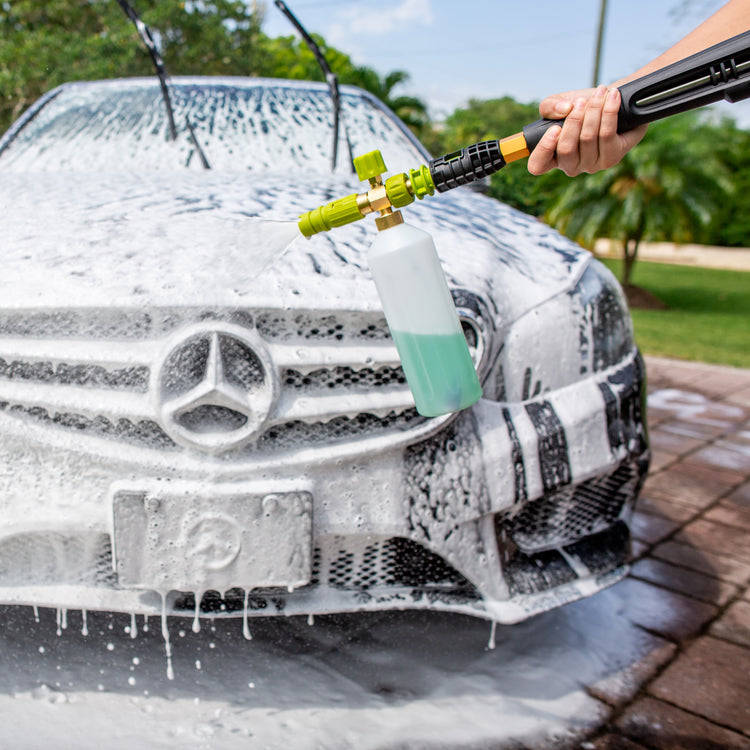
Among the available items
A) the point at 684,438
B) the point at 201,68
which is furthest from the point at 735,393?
the point at 201,68

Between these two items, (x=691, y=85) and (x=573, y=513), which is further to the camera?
(x=573, y=513)

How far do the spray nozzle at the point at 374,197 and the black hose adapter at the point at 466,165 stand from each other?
0.02m

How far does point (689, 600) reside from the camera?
2.43 meters

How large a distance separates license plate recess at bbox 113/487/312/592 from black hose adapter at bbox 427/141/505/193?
71 cm

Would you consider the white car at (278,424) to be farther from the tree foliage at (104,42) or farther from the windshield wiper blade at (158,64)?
the tree foliage at (104,42)

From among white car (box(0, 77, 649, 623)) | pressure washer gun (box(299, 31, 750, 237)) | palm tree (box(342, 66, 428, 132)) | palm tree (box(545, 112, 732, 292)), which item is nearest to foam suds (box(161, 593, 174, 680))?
white car (box(0, 77, 649, 623))

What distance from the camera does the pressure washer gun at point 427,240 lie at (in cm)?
111

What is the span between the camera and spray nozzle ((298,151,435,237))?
1.11 m

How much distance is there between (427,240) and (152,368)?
627mm

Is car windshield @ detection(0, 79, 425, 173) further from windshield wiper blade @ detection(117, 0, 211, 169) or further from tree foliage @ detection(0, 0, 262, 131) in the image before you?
tree foliage @ detection(0, 0, 262, 131)

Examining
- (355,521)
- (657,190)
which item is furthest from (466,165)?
(657,190)

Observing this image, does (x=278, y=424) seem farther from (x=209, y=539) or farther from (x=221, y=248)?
(x=221, y=248)

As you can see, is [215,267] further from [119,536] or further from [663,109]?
[663,109]

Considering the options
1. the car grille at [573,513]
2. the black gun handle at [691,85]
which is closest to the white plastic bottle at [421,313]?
the black gun handle at [691,85]
